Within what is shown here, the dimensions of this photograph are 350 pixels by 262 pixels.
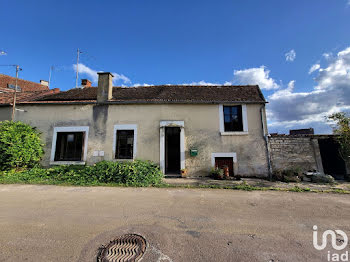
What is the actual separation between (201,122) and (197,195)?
15.9 ft

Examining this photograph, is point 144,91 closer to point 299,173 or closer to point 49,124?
point 49,124

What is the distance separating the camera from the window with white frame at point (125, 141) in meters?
9.49

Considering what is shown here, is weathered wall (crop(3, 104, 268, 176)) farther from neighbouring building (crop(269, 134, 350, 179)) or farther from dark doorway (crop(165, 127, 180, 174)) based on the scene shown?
dark doorway (crop(165, 127, 180, 174))

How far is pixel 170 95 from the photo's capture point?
10.8 metres

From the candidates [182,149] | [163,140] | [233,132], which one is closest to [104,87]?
[163,140]

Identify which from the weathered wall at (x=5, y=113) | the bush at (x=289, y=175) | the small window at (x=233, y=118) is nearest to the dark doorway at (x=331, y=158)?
the bush at (x=289, y=175)

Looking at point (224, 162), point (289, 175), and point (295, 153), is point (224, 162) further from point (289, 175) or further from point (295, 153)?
point (295, 153)

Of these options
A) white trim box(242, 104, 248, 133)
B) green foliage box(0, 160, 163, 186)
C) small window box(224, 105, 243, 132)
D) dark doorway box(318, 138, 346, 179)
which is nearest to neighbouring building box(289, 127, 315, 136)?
dark doorway box(318, 138, 346, 179)

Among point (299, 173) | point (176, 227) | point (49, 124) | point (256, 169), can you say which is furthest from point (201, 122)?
point (49, 124)

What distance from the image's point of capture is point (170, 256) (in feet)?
8.35

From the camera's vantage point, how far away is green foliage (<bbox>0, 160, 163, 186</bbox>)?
23.7 ft

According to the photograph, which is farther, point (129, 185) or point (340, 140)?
point (340, 140)

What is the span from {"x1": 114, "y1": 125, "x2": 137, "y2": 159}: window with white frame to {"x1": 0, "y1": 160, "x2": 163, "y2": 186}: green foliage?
1629 mm

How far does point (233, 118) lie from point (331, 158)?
19.7 ft
